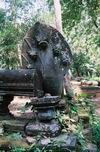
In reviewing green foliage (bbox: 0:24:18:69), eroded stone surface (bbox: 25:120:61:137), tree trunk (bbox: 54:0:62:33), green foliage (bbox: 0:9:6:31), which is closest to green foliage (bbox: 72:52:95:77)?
green foliage (bbox: 0:24:18:69)

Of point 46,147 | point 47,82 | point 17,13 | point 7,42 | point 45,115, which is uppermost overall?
point 17,13

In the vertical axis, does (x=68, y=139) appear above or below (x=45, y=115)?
below

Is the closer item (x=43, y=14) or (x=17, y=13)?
(x=17, y=13)

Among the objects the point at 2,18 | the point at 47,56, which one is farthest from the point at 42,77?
the point at 2,18

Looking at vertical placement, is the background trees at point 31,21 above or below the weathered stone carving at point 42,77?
above

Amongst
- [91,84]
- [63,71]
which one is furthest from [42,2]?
[63,71]

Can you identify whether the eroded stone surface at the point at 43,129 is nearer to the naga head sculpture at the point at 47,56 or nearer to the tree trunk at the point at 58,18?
the naga head sculpture at the point at 47,56

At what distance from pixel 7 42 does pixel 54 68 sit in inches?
445

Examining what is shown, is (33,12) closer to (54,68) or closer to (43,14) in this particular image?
(43,14)

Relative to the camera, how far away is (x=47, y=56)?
172 inches

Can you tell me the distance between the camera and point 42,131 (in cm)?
377

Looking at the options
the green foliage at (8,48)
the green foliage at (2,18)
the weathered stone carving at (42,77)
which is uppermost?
the green foliage at (2,18)

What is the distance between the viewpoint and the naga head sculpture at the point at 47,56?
4.37m

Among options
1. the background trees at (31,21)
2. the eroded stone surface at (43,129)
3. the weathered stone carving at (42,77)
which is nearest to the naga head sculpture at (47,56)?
the weathered stone carving at (42,77)
